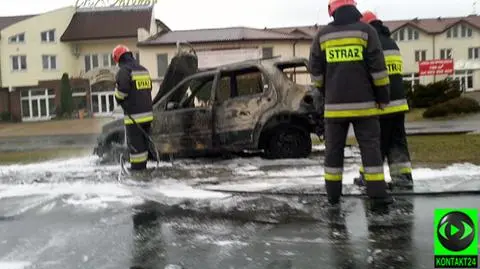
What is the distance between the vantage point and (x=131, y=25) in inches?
1946

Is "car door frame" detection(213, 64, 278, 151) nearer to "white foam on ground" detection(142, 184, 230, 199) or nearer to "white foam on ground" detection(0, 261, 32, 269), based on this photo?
"white foam on ground" detection(142, 184, 230, 199)

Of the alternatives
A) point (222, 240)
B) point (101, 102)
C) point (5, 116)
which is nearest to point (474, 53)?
point (101, 102)

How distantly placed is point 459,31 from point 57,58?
142ft

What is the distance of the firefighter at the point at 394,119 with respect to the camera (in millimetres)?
6176

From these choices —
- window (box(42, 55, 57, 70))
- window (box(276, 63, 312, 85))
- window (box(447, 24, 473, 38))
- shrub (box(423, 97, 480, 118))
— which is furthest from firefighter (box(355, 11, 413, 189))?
window (box(447, 24, 473, 38))

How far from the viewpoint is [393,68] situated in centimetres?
623

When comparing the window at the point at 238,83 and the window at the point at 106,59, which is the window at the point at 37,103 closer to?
the window at the point at 106,59

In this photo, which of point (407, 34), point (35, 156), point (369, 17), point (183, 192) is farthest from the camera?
point (407, 34)

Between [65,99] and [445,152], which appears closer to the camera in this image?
[445,152]

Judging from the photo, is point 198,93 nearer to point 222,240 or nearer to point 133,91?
point 133,91

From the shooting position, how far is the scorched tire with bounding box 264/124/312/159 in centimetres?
941

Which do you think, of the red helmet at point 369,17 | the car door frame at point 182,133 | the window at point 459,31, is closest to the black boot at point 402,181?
the red helmet at point 369,17

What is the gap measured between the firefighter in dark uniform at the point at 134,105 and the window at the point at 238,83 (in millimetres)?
1597

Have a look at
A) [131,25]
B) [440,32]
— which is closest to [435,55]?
[440,32]
